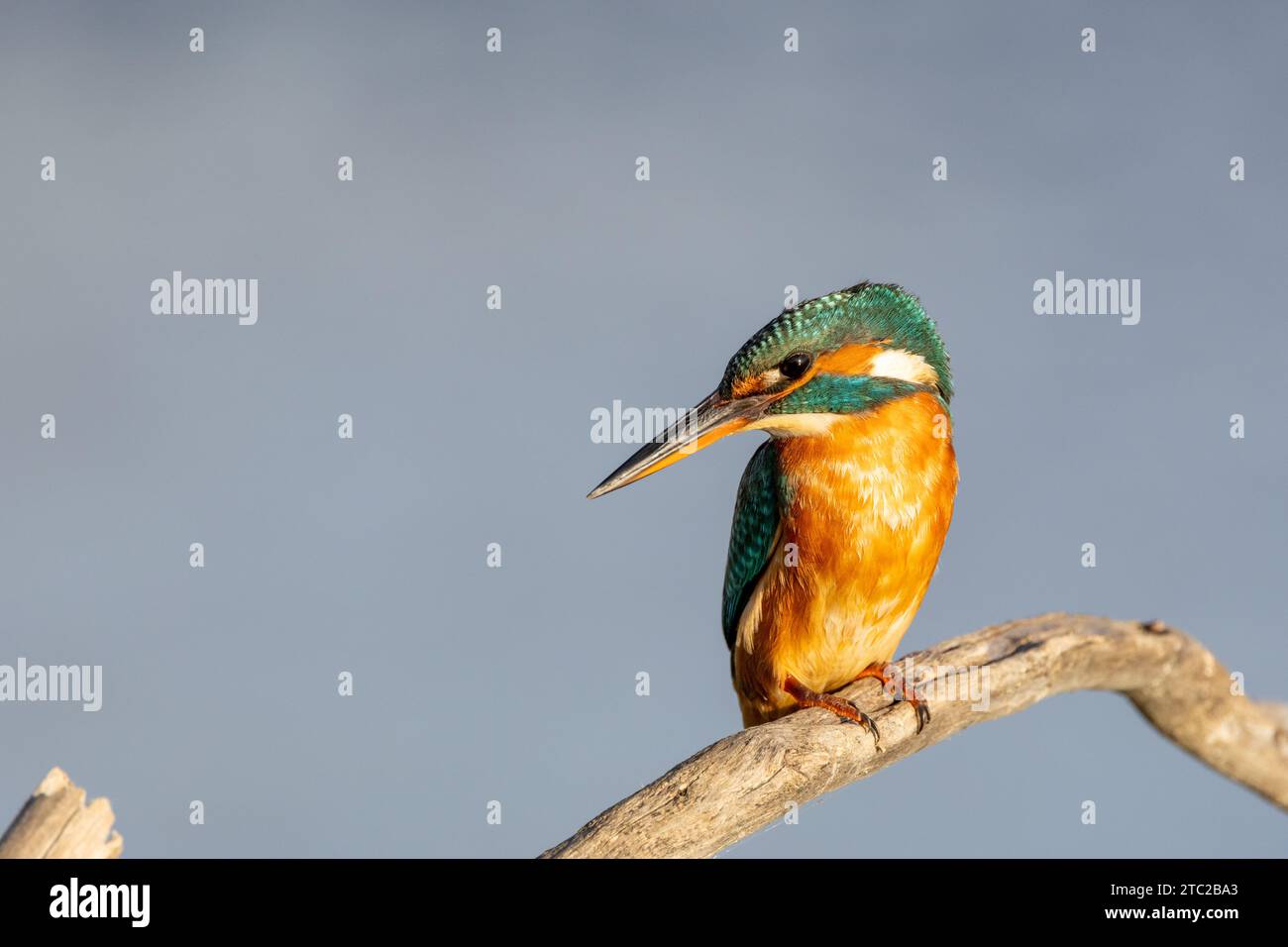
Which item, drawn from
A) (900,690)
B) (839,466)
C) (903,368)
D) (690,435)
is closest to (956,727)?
(900,690)

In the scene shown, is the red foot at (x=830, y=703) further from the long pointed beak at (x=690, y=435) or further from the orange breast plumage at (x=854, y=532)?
the long pointed beak at (x=690, y=435)

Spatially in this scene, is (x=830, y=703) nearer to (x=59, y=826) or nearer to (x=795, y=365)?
(x=795, y=365)

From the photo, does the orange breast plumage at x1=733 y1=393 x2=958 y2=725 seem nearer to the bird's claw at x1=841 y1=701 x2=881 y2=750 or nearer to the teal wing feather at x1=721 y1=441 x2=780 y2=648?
the teal wing feather at x1=721 y1=441 x2=780 y2=648

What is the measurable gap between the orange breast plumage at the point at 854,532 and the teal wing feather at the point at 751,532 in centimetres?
5

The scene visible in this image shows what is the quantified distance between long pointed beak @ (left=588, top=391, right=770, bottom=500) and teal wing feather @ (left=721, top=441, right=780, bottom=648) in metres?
0.21

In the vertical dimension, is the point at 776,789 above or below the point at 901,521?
below

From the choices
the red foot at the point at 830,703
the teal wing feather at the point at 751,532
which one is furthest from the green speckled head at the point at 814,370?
the red foot at the point at 830,703

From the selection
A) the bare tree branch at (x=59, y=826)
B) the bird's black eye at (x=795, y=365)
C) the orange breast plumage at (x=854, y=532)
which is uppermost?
the bird's black eye at (x=795, y=365)

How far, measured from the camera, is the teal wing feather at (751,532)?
3.50m

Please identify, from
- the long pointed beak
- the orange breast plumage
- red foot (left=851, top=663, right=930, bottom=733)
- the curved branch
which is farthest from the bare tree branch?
red foot (left=851, top=663, right=930, bottom=733)

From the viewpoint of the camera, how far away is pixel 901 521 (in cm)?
335
